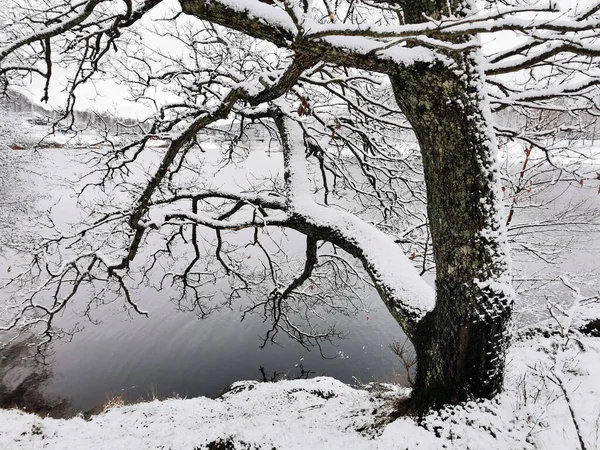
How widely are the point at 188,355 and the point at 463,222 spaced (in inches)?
410

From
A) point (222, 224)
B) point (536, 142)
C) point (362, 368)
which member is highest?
point (536, 142)

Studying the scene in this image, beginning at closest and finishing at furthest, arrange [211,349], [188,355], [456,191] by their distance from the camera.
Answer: [456,191] → [188,355] → [211,349]

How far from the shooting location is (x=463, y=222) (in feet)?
7.25

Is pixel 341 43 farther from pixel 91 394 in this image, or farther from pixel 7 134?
pixel 7 134

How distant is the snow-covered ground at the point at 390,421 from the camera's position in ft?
7.38

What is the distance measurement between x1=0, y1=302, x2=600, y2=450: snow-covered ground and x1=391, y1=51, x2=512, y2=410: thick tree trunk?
212 millimetres

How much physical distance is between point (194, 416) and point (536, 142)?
596cm

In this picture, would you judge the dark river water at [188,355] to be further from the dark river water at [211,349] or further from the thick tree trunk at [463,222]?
the thick tree trunk at [463,222]

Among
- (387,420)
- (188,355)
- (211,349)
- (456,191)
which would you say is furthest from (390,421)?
(188,355)

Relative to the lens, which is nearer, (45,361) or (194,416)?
(194,416)

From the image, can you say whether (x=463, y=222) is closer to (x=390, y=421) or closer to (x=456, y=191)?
(x=456, y=191)

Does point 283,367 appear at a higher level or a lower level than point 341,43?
lower

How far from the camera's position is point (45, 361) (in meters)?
10.1

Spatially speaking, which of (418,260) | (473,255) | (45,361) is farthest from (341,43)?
(45,361)
